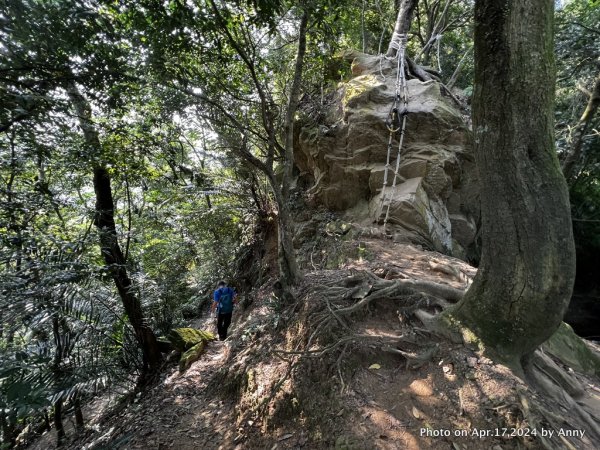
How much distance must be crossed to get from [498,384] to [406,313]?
4.13 ft

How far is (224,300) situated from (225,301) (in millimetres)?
32

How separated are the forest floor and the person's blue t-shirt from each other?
4.59 ft

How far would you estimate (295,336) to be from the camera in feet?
14.2

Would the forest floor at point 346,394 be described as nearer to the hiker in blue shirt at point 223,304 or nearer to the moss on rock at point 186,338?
the moss on rock at point 186,338

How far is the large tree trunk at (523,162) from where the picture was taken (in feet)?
7.60

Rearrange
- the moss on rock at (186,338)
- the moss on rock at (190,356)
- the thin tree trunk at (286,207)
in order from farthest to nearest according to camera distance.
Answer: the moss on rock at (186,338) → the moss on rock at (190,356) → the thin tree trunk at (286,207)

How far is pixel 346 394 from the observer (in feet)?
10.8

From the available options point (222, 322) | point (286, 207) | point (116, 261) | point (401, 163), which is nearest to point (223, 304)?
point (222, 322)

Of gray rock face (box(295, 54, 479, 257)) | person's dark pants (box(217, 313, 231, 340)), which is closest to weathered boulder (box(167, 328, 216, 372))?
person's dark pants (box(217, 313, 231, 340))

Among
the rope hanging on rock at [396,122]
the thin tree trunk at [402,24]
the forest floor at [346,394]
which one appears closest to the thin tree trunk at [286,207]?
the forest floor at [346,394]

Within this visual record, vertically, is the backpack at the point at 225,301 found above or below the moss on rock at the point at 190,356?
above

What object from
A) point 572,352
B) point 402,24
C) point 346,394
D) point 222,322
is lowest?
point 222,322

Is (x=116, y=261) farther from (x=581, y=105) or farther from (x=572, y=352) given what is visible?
(x=581, y=105)

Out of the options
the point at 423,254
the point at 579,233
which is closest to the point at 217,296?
the point at 423,254
